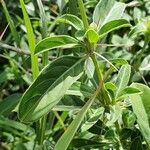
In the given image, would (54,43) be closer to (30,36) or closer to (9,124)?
(30,36)

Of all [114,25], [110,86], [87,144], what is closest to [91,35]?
[114,25]

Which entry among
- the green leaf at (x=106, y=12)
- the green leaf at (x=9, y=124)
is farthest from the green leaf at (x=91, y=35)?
the green leaf at (x=9, y=124)

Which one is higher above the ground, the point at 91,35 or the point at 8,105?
the point at 91,35

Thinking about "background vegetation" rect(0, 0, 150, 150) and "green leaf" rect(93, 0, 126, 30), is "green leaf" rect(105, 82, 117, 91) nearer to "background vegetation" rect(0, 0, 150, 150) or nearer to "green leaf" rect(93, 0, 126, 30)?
"background vegetation" rect(0, 0, 150, 150)

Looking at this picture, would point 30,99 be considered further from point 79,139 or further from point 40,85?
point 79,139

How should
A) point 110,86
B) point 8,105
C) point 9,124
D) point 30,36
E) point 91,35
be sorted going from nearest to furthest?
point 91,35, point 110,86, point 30,36, point 9,124, point 8,105

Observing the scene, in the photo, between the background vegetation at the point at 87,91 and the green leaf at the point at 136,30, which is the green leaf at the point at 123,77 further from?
the green leaf at the point at 136,30
